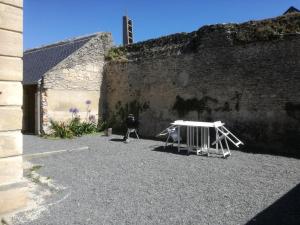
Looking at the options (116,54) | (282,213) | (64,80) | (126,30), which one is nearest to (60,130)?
(64,80)

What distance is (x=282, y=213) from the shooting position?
4445mm

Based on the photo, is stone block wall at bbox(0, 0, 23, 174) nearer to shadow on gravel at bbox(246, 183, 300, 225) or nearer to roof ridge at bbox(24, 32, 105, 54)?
shadow on gravel at bbox(246, 183, 300, 225)

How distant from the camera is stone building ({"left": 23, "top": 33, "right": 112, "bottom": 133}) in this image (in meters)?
12.8

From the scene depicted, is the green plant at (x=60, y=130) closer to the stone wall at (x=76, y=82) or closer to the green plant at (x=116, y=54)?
the stone wall at (x=76, y=82)

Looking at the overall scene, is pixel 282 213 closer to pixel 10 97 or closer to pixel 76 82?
pixel 10 97

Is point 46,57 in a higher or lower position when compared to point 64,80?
higher

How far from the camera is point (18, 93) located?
462cm

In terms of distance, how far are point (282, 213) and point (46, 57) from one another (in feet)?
45.2

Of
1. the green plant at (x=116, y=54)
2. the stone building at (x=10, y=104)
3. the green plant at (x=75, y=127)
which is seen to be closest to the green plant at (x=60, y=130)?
the green plant at (x=75, y=127)

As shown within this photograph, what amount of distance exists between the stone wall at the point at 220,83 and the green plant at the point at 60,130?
249cm

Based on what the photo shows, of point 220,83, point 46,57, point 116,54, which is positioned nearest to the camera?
point 220,83

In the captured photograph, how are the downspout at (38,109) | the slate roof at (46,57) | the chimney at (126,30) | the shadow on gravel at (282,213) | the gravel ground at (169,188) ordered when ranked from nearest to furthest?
the shadow on gravel at (282,213) < the gravel ground at (169,188) < the downspout at (38,109) < the slate roof at (46,57) < the chimney at (126,30)

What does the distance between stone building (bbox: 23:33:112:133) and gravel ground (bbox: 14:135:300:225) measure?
155 inches

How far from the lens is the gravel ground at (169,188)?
4.36m
